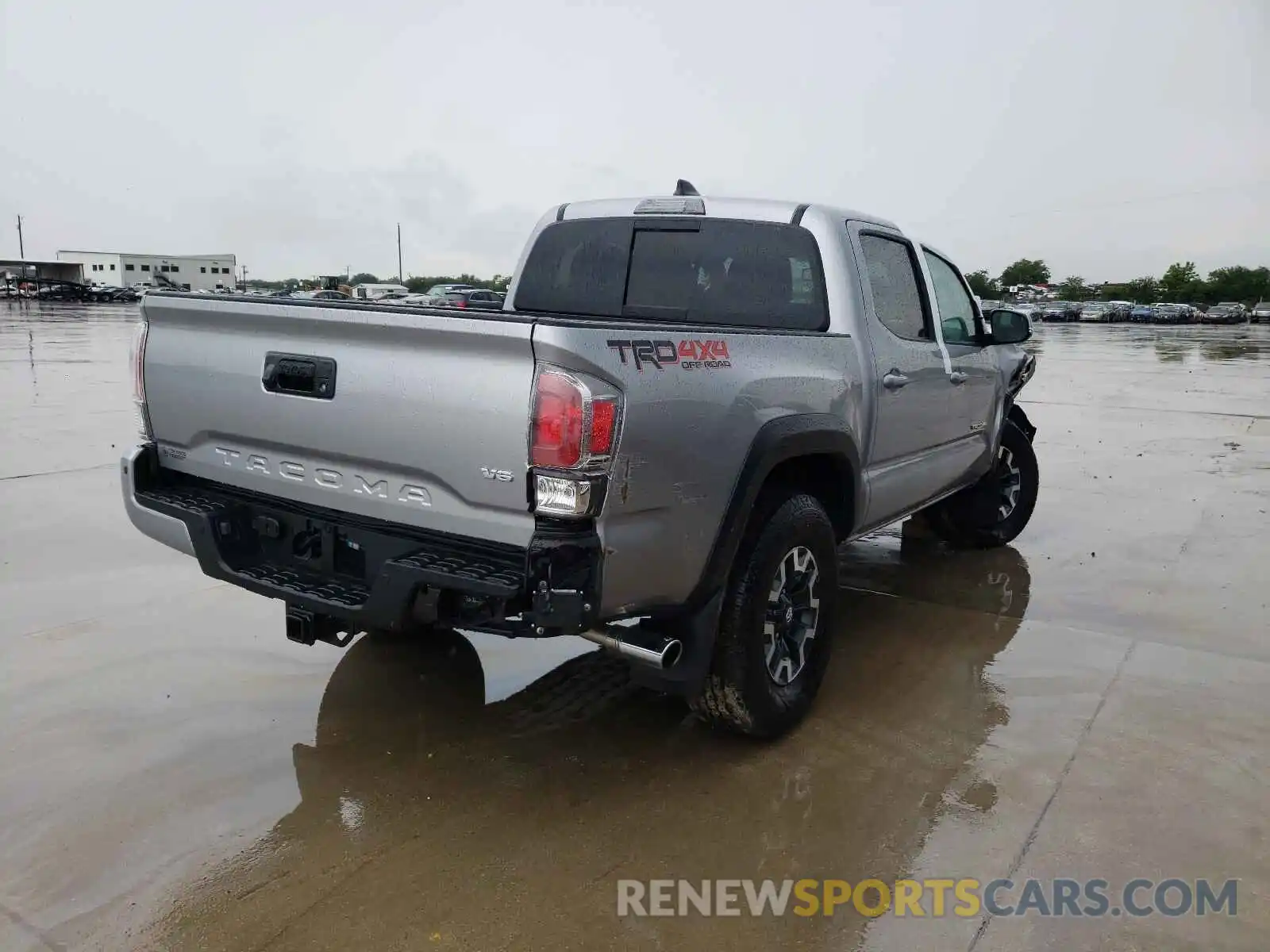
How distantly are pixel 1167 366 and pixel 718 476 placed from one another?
22650 millimetres

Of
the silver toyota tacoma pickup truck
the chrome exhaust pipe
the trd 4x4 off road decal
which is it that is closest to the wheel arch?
the silver toyota tacoma pickup truck

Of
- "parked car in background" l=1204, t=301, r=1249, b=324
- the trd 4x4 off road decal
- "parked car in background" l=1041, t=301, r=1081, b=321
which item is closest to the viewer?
the trd 4x4 off road decal

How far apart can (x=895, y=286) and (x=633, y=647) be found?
246 cm

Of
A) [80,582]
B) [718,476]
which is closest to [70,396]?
[80,582]

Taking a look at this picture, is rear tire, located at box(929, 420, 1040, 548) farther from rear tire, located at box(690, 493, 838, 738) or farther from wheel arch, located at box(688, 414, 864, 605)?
rear tire, located at box(690, 493, 838, 738)

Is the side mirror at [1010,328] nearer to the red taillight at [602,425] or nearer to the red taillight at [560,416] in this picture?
the red taillight at [602,425]

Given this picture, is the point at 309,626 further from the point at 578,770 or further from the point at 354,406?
the point at 578,770

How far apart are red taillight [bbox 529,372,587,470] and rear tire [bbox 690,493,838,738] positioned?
3.19ft

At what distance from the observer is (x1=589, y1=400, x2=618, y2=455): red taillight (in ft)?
8.66

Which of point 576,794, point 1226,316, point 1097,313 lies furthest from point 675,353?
point 1226,316

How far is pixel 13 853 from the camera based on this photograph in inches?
112

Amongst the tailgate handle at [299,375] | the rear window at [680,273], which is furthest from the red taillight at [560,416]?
the rear window at [680,273]

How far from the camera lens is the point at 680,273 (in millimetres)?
4410

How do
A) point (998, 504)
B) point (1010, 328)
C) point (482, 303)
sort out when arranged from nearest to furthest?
point (1010, 328)
point (482, 303)
point (998, 504)
